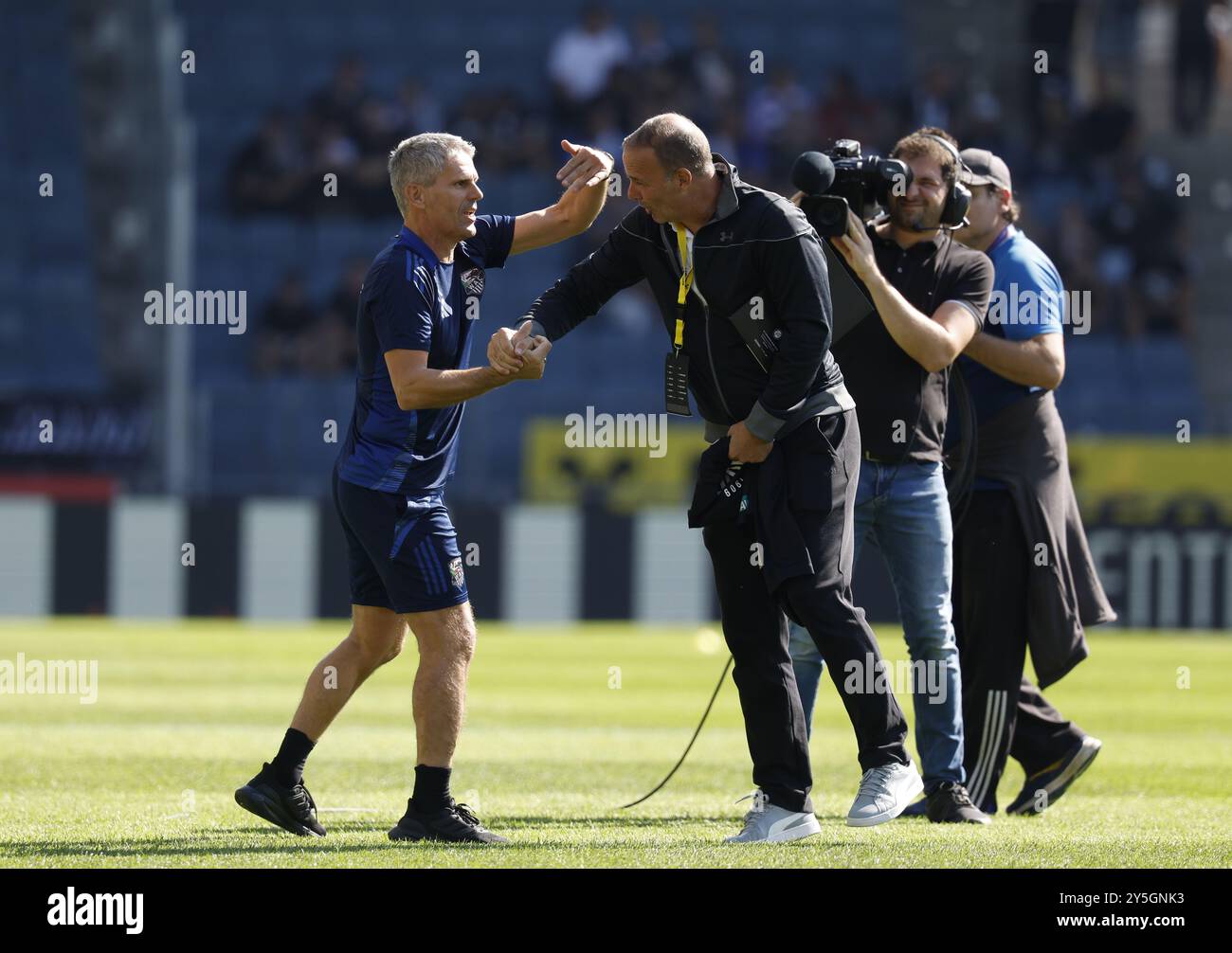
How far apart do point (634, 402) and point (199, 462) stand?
14.8 feet

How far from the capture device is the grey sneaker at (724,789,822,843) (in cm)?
662

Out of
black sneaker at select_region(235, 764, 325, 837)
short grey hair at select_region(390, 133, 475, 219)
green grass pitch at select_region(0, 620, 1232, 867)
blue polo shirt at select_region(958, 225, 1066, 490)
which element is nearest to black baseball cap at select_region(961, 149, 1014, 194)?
blue polo shirt at select_region(958, 225, 1066, 490)

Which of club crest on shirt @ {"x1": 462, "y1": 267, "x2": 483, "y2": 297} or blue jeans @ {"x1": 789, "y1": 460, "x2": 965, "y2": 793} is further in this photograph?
blue jeans @ {"x1": 789, "y1": 460, "x2": 965, "y2": 793}

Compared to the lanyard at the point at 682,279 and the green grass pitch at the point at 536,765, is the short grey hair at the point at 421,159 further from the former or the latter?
the green grass pitch at the point at 536,765

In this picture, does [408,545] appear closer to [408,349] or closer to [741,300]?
[408,349]

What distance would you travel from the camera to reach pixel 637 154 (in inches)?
260

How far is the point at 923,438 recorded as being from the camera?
750 centimetres

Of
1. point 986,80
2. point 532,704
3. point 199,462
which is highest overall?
point 986,80

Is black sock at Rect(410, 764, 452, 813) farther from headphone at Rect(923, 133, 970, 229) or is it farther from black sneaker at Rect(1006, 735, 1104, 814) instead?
headphone at Rect(923, 133, 970, 229)

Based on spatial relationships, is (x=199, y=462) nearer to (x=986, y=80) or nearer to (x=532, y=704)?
(x=532, y=704)

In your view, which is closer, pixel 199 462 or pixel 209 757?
pixel 209 757

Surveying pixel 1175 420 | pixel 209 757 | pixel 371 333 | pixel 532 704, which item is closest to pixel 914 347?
pixel 371 333

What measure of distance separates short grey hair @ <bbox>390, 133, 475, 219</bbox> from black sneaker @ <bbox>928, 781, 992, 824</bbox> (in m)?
2.77

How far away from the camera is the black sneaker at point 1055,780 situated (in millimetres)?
7922
